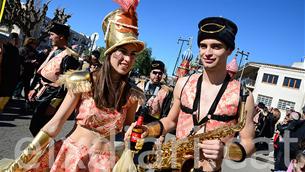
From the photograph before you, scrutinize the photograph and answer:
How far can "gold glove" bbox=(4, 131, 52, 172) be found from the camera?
9.21ft

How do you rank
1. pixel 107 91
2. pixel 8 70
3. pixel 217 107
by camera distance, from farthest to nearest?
pixel 8 70
pixel 107 91
pixel 217 107

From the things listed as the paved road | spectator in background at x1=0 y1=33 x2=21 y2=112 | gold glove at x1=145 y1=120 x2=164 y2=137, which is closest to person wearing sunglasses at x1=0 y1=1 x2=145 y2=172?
gold glove at x1=145 y1=120 x2=164 y2=137

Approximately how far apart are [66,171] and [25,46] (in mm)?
8436

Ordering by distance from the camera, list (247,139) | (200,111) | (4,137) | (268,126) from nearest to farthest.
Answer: (247,139) < (200,111) < (4,137) < (268,126)

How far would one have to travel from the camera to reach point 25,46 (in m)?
10.6

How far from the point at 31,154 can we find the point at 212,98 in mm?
1560

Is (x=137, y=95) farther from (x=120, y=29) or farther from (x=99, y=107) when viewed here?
(x=120, y=29)

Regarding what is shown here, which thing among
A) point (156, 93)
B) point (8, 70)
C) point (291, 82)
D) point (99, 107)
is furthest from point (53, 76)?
point (291, 82)

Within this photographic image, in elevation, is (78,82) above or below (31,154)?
above

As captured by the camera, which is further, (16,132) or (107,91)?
(16,132)

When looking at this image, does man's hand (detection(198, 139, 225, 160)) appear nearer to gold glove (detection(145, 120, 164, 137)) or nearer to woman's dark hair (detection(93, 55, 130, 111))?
gold glove (detection(145, 120, 164, 137))

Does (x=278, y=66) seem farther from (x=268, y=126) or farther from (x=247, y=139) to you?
(x=247, y=139)

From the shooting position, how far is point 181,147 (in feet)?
9.55

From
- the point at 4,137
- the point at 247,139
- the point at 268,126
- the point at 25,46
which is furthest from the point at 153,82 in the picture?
the point at 268,126
